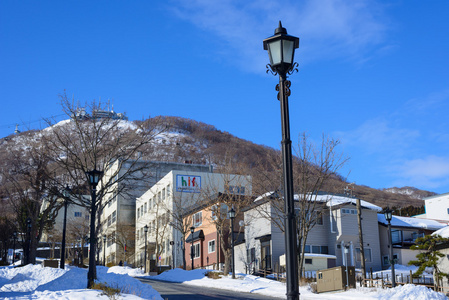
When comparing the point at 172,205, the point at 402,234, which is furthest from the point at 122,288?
the point at 172,205

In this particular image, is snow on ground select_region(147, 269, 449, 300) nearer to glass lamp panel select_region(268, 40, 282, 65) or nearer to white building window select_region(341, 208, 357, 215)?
white building window select_region(341, 208, 357, 215)

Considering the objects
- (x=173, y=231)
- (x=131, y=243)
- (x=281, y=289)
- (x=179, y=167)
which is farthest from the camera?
(x=179, y=167)

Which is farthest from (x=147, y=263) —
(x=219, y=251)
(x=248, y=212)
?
(x=248, y=212)

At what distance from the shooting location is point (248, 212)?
156 ft

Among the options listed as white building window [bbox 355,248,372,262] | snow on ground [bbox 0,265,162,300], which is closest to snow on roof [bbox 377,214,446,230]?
white building window [bbox 355,248,372,262]

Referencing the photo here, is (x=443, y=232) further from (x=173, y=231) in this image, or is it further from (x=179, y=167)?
(x=179, y=167)

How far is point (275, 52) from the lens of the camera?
7637 millimetres

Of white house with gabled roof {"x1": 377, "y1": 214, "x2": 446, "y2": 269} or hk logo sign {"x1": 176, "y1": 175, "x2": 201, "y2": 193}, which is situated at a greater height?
hk logo sign {"x1": 176, "y1": 175, "x2": 201, "y2": 193}

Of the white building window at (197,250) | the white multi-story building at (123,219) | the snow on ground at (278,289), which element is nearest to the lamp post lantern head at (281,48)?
the snow on ground at (278,289)

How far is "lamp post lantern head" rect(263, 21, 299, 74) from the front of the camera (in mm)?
7539

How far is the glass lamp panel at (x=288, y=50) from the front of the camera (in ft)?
24.8

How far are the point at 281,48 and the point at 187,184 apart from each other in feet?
191

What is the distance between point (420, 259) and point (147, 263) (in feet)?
93.1

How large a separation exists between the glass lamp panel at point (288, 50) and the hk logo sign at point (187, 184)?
185 ft
